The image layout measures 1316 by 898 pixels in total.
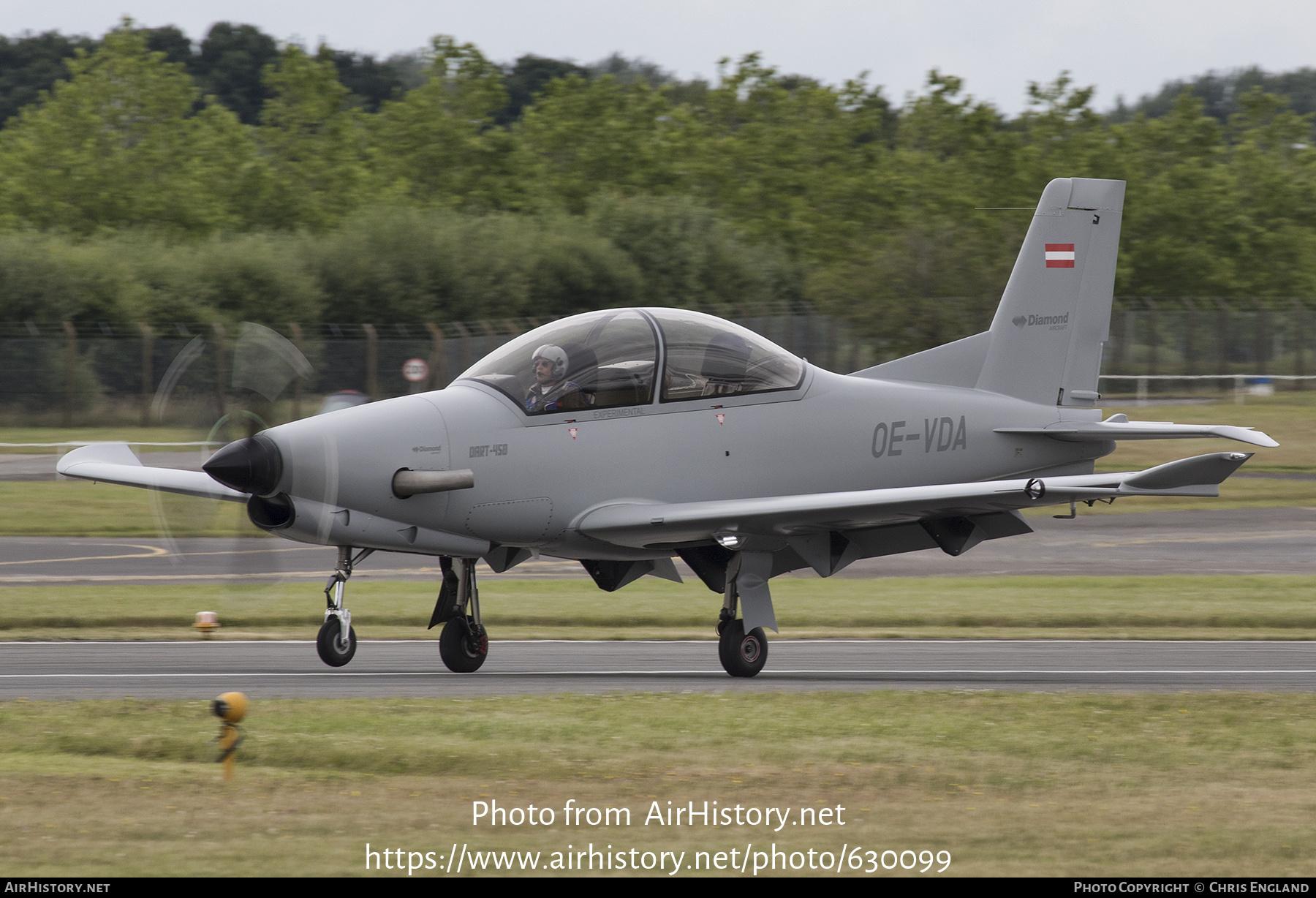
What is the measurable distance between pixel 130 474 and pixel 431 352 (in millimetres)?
26291

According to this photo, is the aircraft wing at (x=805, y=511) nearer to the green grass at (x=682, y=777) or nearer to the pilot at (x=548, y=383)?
the pilot at (x=548, y=383)

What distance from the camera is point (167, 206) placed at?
59594 mm

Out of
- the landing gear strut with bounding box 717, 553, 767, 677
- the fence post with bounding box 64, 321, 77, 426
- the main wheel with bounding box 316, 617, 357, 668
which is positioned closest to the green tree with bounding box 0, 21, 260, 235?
the fence post with bounding box 64, 321, 77, 426

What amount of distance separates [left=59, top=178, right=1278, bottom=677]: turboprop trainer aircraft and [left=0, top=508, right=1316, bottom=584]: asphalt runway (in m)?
7.61

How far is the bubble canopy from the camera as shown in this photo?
12.8 meters

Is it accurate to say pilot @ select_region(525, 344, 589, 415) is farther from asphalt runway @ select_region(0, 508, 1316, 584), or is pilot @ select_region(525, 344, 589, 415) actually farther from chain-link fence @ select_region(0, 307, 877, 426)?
chain-link fence @ select_region(0, 307, 877, 426)

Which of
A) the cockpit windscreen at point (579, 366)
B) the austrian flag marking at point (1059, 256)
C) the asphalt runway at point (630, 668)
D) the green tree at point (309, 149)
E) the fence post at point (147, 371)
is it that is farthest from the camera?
the green tree at point (309, 149)

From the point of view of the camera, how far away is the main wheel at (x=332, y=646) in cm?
1278

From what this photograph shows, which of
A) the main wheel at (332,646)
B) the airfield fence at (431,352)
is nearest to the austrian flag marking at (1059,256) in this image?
the main wheel at (332,646)

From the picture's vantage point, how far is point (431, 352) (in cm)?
4097

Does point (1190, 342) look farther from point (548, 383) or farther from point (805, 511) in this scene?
point (548, 383)

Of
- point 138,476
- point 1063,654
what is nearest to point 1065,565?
point 1063,654

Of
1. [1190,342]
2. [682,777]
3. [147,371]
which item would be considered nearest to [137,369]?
[147,371]

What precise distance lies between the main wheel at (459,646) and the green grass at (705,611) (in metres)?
3.33
